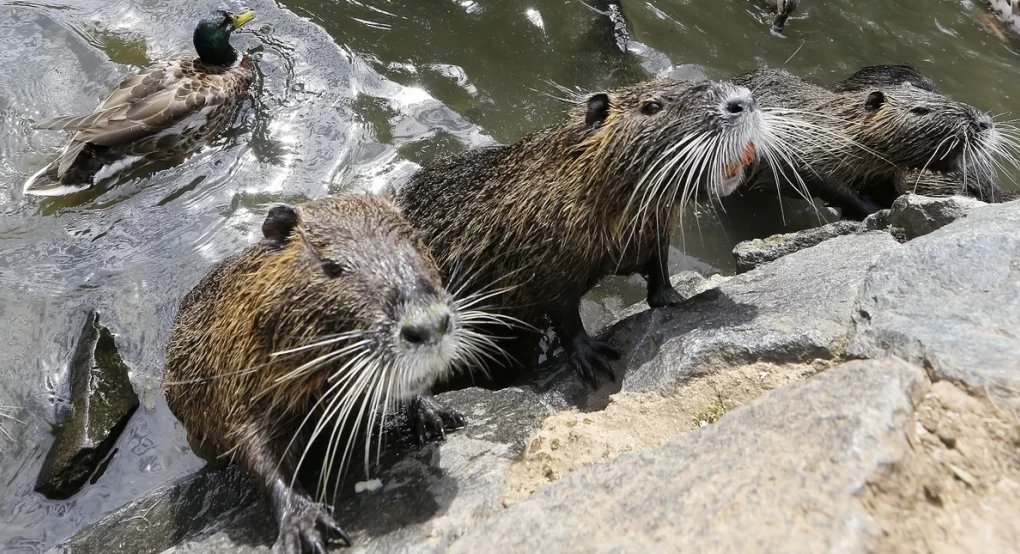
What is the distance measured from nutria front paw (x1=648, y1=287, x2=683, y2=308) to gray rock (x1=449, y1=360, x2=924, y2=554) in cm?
164

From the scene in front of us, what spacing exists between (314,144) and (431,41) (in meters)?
1.58

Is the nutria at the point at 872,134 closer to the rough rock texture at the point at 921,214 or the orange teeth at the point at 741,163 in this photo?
the rough rock texture at the point at 921,214

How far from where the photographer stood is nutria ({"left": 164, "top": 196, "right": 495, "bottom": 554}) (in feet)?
8.14

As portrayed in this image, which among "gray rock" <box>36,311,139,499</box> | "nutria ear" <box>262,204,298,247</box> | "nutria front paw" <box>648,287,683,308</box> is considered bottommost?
"gray rock" <box>36,311,139,499</box>

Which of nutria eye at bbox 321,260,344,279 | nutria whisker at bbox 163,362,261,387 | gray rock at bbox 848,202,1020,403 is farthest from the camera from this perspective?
nutria whisker at bbox 163,362,261,387

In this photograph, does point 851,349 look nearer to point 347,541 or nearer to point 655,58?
point 347,541

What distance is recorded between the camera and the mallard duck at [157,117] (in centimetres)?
543

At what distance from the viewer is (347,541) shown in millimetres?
2693

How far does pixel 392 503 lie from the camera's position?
2826mm

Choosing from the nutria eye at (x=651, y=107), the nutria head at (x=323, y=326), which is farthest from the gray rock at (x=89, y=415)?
the nutria eye at (x=651, y=107)

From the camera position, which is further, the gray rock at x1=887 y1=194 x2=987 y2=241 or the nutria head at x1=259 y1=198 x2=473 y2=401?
the gray rock at x1=887 y1=194 x2=987 y2=241

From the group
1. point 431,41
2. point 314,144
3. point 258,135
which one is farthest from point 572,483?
point 431,41

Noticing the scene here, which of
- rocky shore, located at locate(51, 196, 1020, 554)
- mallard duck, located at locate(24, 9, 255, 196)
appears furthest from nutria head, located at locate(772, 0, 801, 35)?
mallard duck, located at locate(24, 9, 255, 196)

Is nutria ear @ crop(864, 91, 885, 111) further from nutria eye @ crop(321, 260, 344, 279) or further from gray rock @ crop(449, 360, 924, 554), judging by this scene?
nutria eye @ crop(321, 260, 344, 279)
